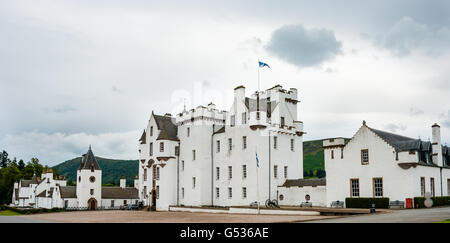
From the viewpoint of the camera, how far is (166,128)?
57812mm

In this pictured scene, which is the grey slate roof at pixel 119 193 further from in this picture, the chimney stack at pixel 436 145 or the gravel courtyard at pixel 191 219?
the chimney stack at pixel 436 145

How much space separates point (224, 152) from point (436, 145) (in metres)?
23.5

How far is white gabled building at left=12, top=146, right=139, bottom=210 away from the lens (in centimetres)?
7306

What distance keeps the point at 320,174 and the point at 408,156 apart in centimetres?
10292

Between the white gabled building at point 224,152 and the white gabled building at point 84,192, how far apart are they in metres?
17.0

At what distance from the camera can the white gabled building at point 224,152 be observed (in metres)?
48.8

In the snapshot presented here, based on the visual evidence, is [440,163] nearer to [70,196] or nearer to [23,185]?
[70,196]

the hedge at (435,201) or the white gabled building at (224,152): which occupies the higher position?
the white gabled building at (224,152)

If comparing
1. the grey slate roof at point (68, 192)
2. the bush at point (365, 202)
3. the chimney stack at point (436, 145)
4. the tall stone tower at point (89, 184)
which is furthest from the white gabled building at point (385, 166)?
the grey slate roof at point (68, 192)

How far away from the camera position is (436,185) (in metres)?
40.5

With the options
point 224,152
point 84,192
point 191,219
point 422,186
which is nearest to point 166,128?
point 224,152

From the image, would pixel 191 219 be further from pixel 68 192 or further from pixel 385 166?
pixel 68 192

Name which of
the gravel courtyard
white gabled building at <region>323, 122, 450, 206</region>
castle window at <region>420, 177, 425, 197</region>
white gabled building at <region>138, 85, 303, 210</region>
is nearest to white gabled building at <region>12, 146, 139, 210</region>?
white gabled building at <region>138, 85, 303, 210</region>
